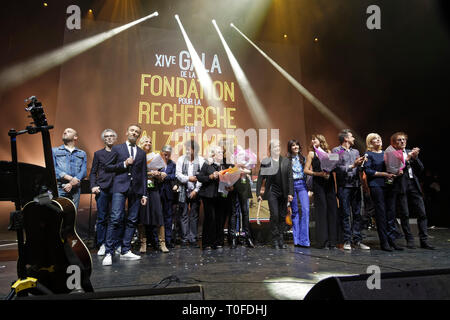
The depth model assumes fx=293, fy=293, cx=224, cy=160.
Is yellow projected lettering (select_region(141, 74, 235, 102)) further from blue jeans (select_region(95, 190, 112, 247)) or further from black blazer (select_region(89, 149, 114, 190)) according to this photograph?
blue jeans (select_region(95, 190, 112, 247))

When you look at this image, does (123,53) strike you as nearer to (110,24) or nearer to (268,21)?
(110,24)

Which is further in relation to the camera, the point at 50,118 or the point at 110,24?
the point at 110,24

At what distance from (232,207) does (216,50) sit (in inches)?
200

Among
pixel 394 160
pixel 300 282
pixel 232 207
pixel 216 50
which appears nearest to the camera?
pixel 300 282

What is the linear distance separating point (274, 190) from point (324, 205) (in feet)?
2.65

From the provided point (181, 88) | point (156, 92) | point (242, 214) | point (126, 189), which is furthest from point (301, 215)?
point (156, 92)

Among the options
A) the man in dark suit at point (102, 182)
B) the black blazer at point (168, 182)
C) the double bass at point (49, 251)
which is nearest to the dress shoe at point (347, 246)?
the black blazer at point (168, 182)

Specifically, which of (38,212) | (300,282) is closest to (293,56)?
(300,282)

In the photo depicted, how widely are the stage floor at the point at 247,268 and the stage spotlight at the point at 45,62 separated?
409cm

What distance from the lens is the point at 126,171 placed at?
375cm

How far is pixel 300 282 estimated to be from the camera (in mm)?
2525

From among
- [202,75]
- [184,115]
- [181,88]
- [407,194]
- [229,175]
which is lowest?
[407,194]

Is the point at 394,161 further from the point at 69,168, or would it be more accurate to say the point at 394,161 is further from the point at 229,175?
the point at 69,168
